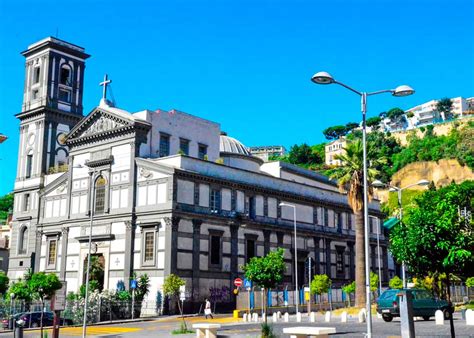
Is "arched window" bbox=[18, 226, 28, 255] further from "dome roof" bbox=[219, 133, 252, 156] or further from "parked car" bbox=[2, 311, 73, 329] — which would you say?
"parked car" bbox=[2, 311, 73, 329]

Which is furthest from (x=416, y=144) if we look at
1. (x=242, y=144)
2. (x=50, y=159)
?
(x=50, y=159)

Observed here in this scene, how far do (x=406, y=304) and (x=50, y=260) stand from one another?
50021mm

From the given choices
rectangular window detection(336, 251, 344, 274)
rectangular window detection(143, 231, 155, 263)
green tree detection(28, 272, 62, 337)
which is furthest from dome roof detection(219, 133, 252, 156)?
green tree detection(28, 272, 62, 337)

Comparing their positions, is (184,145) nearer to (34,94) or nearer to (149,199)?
(149,199)

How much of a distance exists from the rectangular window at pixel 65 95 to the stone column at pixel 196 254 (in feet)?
95.2

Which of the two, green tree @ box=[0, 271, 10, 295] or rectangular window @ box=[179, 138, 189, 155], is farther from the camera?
green tree @ box=[0, 271, 10, 295]

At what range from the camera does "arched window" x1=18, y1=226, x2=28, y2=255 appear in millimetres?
67312

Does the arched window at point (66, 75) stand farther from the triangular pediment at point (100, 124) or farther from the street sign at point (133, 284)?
the street sign at point (133, 284)

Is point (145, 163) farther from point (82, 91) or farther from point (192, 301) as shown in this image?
point (82, 91)

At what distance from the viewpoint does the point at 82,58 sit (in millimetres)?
73625

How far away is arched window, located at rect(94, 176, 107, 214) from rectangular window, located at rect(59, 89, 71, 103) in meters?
18.4

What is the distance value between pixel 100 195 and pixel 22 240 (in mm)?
16924

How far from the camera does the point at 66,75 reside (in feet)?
237

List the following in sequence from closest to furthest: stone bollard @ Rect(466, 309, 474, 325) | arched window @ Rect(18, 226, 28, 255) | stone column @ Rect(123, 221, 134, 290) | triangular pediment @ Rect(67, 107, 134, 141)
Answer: stone bollard @ Rect(466, 309, 474, 325), stone column @ Rect(123, 221, 134, 290), triangular pediment @ Rect(67, 107, 134, 141), arched window @ Rect(18, 226, 28, 255)
